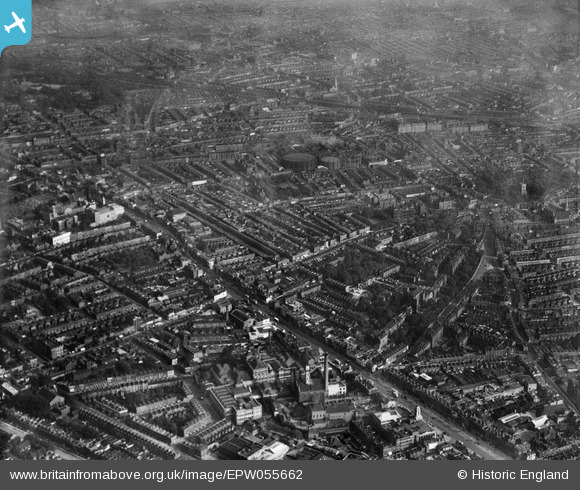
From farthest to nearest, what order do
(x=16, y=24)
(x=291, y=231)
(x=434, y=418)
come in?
(x=291, y=231), (x=434, y=418), (x=16, y=24)

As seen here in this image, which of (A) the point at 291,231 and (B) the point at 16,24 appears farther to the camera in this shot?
(A) the point at 291,231

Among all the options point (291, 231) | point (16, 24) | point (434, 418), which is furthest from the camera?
point (291, 231)

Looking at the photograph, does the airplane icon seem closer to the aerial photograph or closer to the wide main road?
the aerial photograph

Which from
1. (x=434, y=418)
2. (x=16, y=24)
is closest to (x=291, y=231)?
(x=434, y=418)

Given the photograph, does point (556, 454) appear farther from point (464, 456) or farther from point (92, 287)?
point (92, 287)

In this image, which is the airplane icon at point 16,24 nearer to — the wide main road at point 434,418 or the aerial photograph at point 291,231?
the aerial photograph at point 291,231

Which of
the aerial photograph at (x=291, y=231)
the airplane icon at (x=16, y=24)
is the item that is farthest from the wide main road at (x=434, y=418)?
the airplane icon at (x=16, y=24)

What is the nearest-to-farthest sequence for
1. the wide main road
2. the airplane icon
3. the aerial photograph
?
1. the airplane icon
2. the wide main road
3. the aerial photograph

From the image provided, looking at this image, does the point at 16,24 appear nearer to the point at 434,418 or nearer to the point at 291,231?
the point at 434,418

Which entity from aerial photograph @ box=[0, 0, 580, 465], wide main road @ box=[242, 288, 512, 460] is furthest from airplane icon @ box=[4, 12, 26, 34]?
wide main road @ box=[242, 288, 512, 460]
